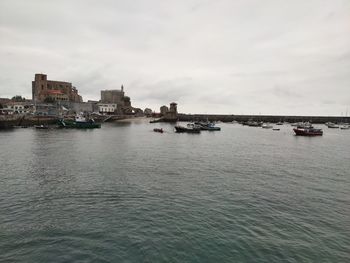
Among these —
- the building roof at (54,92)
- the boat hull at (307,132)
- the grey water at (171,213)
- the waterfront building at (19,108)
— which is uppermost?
the building roof at (54,92)

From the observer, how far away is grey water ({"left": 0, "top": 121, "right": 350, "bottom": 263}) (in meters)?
16.6

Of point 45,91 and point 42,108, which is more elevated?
point 45,91

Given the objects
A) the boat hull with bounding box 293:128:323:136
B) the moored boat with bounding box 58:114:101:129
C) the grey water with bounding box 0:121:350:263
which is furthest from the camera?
the moored boat with bounding box 58:114:101:129

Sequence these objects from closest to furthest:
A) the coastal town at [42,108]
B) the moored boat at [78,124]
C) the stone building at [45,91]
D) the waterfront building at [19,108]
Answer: the moored boat at [78,124]
the coastal town at [42,108]
the waterfront building at [19,108]
the stone building at [45,91]

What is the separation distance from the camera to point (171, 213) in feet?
73.7

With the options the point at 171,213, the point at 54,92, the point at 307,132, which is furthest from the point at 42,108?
the point at 171,213

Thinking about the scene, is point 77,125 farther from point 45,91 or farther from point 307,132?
point 307,132

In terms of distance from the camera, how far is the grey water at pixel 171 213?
16.6 m

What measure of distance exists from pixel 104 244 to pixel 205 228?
6991 millimetres

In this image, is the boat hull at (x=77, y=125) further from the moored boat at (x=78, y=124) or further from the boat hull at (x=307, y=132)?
the boat hull at (x=307, y=132)

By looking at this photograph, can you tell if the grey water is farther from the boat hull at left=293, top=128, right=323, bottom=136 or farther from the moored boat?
the moored boat

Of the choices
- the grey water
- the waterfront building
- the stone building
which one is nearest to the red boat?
the grey water

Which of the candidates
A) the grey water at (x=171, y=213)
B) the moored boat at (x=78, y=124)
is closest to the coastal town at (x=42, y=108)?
the moored boat at (x=78, y=124)

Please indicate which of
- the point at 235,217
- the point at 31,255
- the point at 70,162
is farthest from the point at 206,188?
the point at 70,162
